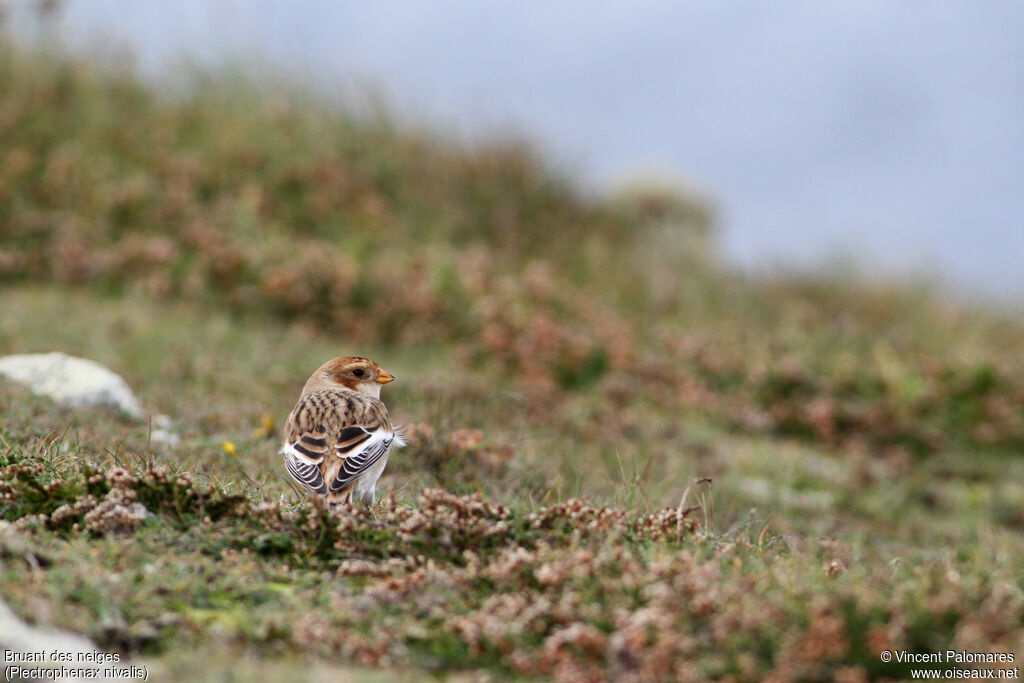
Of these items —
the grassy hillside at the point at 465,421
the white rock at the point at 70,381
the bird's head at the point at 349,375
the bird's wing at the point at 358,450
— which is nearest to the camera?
the grassy hillside at the point at 465,421

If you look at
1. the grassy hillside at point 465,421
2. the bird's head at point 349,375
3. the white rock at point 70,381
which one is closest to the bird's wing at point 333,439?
the grassy hillside at point 465,421

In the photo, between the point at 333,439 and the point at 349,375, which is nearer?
the point at 333,439

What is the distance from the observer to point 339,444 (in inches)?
195

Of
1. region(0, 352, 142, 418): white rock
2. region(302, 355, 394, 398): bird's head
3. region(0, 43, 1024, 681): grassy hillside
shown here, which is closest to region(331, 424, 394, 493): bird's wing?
region(0, 43, 1024, 681): grassy hillside

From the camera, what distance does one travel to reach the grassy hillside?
3.77m

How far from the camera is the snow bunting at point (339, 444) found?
16.0 feet

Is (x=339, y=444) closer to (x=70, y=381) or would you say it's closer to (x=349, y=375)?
(x=349, y=375)

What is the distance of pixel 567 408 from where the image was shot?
10.4 meters

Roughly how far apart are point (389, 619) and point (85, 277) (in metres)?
9.35

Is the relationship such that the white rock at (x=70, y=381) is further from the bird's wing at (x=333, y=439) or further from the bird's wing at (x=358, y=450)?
the bird's wing at (x=358, y=450)

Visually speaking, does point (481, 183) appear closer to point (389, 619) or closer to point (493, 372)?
point (493, 372)

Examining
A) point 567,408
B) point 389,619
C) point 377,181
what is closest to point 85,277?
point 377,181

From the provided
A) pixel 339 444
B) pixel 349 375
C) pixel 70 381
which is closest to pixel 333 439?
pixel 339 444

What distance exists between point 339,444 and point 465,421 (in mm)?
2926
